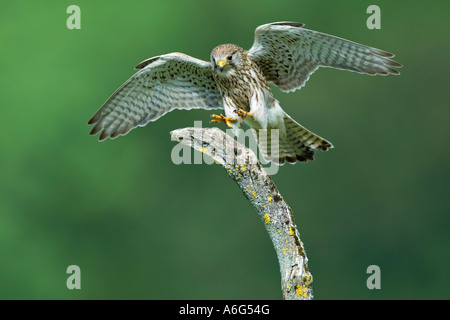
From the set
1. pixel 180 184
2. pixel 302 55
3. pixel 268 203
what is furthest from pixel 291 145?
pixel 180 184

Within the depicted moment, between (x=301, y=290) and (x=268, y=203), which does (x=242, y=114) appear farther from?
(x=301, y=290)

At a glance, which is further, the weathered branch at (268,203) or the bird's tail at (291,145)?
the bird's tail at (291,145)

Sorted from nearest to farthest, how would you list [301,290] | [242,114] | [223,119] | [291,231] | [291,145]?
[301,290]
[291,231]
[223,119]
[242,114]
[291,145]

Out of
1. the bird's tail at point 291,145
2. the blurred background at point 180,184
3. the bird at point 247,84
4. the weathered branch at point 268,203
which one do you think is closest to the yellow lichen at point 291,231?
the weathered branch at point 268,203

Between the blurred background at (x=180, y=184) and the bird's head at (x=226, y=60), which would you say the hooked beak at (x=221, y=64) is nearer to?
the bird's head at (x=226, y=60)

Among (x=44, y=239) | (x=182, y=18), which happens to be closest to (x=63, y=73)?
(x=44, y=239)

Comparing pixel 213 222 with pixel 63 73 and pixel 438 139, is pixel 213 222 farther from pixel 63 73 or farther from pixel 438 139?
pixel 438 139

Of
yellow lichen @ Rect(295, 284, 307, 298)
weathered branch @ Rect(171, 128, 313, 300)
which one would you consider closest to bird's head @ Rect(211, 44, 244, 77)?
weathered branch @ Rect(171, 128, 313, 300)

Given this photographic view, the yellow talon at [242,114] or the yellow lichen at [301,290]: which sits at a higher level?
the yellow talon at [242,114]
